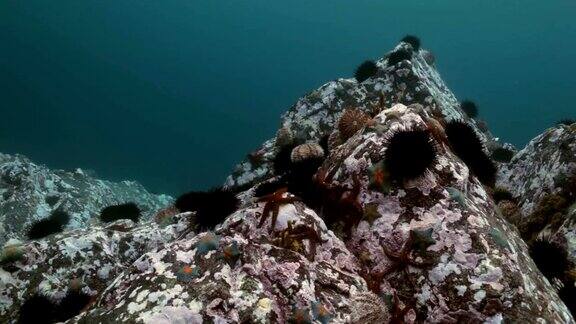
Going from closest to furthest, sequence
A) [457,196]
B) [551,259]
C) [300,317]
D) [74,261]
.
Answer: [300,317] < [457,196] < [551,259] < [74,261]

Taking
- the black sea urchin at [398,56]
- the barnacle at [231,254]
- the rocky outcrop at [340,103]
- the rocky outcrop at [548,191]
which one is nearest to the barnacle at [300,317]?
the barnacle at [231,254]

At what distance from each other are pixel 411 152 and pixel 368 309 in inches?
76.4

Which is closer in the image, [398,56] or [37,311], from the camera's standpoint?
[37,311]

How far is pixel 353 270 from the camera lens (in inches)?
170

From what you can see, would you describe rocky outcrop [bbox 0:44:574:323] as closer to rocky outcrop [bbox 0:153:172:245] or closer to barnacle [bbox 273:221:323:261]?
barnacle [bbox 273:221:323:261]

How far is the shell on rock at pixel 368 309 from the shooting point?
12.0 feet

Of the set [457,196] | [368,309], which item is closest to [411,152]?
[457,196]

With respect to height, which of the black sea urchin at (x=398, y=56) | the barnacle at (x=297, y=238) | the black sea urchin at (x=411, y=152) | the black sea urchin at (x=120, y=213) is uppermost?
the black sea urchin at (x=398, y=56)

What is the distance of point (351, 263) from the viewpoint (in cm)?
439

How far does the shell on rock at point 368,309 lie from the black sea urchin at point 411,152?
61.8 inches

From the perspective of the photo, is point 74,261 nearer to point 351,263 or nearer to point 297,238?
point 297,238

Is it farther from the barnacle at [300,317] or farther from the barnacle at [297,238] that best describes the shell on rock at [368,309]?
the barnacle at [297,238]

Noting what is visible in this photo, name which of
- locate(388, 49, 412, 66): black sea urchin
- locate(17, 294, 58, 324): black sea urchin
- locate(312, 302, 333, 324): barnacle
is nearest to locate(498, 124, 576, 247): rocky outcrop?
locate(312, 302, 333, 324): barnacle

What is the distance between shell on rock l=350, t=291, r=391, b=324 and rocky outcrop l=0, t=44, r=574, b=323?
0.04 feet
